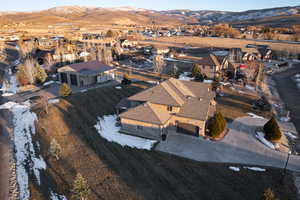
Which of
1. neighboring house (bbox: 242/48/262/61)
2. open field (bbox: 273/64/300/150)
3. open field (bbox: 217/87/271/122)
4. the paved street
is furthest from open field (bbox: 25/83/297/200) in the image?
neighboring house (bbox: 242/48/262/61)

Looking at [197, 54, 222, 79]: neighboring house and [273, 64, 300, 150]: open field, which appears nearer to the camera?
[273, 64, 300, 150]: open field

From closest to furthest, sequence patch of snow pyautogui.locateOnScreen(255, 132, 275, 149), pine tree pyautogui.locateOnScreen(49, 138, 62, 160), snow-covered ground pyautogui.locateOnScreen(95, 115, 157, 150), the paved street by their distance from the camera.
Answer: the paved street < pine tree pyautogui.locateOnScreen(49, 138, 62, 160) < patch of snow pyautogui.locateOnScreen(255, 132, 275, 149) < snow-covered ground pyautogui.locateOnScreen(95, 115, 157, 150)

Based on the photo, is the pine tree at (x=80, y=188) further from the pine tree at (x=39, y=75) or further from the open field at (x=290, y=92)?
the pine tree at (x=39, y=75)

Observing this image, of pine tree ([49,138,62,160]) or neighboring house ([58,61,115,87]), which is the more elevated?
neighboring house ([58,61,115,87])

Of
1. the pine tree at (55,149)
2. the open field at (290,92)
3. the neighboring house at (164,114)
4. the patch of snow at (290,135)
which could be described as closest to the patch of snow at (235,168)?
the neighboring house at (164,114)

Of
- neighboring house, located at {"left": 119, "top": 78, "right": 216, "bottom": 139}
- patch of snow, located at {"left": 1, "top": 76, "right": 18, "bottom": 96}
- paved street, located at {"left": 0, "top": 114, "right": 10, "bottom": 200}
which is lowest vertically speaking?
paved street, located at {"left": 0, "top": 114, "right": 10, "bottom": 200}

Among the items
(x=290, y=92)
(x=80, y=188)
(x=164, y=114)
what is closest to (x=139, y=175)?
(x=80, y=188)

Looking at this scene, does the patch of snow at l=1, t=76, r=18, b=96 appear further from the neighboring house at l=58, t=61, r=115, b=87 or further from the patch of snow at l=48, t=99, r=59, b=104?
the patch of snow at l=48, t=99, r=59, b=104
